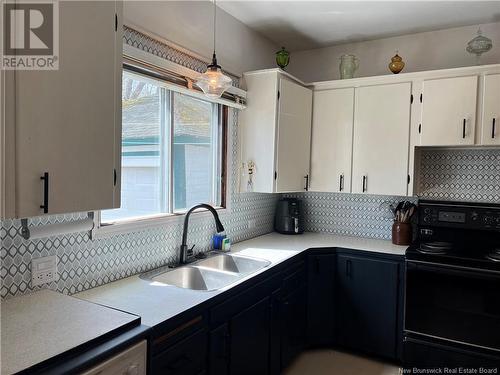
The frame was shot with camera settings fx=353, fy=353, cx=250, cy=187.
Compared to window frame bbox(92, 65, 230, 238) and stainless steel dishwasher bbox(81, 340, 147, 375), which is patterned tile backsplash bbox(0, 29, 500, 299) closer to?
window frame bbox(92, 65, 230, 238)

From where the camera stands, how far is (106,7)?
4.44 ft

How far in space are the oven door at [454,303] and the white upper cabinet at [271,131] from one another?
1.18 m

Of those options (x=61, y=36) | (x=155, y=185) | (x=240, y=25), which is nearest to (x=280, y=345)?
(x=155, y=185)

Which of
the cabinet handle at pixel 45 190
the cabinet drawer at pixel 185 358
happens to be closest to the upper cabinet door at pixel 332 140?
the cabinet drawer at pixel 185 358

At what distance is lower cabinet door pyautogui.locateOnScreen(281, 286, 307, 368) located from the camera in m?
2.46

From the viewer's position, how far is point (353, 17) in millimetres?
2752

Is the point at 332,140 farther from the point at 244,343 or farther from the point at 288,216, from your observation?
the point at 244,343

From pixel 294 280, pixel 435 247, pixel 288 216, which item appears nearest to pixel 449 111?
pixel 435 247

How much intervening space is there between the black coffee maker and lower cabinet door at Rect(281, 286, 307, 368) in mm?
697

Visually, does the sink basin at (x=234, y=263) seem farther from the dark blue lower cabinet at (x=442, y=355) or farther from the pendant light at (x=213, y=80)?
the dark blue lower cabinet at (x=442, y=355)

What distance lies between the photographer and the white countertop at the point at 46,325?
1052mm

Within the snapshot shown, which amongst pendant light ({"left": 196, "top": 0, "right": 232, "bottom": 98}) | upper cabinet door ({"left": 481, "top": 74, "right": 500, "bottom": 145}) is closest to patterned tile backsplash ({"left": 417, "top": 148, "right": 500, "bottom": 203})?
→ upper cabinet door ({"left": 481, "top": 74, "right": 500, "bottom": 145})

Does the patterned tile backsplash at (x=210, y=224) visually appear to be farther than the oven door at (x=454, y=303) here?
No

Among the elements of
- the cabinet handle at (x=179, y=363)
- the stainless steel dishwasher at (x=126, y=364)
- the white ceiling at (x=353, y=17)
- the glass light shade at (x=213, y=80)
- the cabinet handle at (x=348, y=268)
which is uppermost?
the white ceiling at (x=353, y=17)
